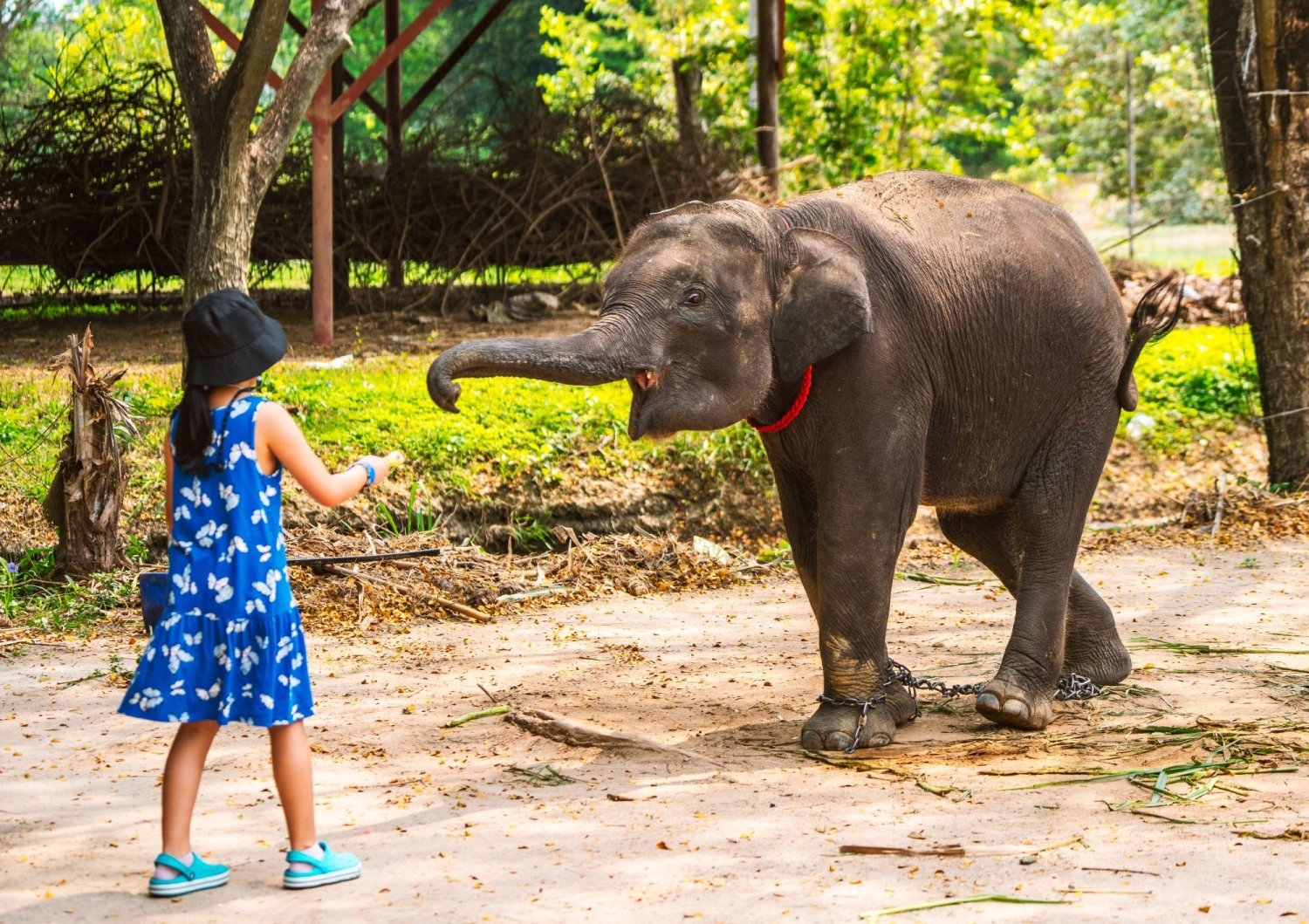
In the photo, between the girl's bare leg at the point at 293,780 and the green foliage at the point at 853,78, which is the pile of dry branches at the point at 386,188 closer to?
the green foliage at the point at 853,78

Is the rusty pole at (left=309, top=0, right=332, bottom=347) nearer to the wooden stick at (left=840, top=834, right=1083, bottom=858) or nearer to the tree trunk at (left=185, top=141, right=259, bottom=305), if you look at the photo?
the tree trunk at (left=185, top=141, right=259, bottom=305)

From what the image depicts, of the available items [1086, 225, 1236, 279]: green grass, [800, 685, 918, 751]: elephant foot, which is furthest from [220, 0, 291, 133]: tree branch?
[1086, 225, 1236, 279]: green grass

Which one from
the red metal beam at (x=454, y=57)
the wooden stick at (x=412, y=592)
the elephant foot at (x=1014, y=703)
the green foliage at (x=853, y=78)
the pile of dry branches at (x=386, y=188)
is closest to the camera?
the elephant foot at (x=1014, y=703)

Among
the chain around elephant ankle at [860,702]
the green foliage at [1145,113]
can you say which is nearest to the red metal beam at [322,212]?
the chain around elephant ankle at [860,702]

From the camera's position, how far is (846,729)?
539 cm

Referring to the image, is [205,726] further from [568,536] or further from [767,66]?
[767,66]

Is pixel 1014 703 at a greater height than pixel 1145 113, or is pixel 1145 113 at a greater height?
pixel 1145 113

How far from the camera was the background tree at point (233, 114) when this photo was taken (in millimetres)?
8828

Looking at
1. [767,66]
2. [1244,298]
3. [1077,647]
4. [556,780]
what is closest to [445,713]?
[556,780]

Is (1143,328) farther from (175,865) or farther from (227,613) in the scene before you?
(175,865)

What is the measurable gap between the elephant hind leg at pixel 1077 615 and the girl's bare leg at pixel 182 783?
340 centimetres

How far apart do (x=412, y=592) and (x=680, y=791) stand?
3.13m

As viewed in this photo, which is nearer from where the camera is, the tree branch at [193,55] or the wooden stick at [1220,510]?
the tree branch at [193,55]

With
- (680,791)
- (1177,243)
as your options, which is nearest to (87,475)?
(680,791)
